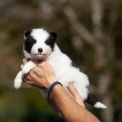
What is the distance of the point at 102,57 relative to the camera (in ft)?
38.5

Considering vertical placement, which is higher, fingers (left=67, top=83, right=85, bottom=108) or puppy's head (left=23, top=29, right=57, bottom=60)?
puppy's head (left=23, top=29, right=57, bottom=60)

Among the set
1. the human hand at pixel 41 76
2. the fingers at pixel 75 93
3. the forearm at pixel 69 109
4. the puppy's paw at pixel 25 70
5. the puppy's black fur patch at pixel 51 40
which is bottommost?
the forearm at pixel 69 109

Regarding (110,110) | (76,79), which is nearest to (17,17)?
(110,110)

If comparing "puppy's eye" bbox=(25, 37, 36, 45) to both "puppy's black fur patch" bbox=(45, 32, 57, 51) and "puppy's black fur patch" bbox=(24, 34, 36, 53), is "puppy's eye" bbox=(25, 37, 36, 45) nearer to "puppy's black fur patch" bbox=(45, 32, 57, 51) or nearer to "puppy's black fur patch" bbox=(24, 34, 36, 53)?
"puppy's black fur patch" bbox=(24, 34, 36, 53)

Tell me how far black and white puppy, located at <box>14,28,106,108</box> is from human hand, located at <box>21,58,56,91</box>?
6 cm

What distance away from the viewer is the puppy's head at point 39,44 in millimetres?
3537

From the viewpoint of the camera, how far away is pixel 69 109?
10.3ft

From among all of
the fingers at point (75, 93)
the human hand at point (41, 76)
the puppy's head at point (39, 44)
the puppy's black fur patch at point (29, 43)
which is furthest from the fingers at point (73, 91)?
the puppy's black fur patch at point (29, 43)

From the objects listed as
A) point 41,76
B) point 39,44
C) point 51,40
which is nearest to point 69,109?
point 41,76

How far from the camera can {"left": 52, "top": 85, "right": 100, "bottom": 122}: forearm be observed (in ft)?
10.2

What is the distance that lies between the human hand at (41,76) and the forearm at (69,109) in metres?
0.17

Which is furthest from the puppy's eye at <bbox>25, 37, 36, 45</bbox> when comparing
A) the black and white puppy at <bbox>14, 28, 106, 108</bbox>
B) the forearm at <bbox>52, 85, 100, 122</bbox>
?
the forearm at <bbox>52, 85, 100, 122</bbox>

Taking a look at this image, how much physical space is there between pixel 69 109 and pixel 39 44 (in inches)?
28.7

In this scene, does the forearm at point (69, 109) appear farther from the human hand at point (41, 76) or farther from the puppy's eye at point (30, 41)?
the puppy's eye at point (30, 41)
